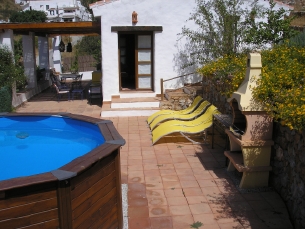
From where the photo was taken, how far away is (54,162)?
6.22 m

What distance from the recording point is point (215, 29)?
1248 cm

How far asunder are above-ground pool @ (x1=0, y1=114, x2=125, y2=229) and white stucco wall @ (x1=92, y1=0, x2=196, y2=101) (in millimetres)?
5925

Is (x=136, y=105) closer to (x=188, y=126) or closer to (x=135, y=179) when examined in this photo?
(x=188, y=126)

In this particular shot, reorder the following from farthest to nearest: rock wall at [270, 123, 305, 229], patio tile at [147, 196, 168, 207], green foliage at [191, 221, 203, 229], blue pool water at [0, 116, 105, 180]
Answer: blue pool water at [0, 116, 105, 180], patio tile at [147, 196, 168, 207], green foliage at [191, 221, 203, 229], rock wall at [270, 123, 305, 229]

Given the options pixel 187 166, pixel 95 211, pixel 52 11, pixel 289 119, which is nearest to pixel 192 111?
pixel 187 166

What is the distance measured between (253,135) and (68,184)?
11.3 ft

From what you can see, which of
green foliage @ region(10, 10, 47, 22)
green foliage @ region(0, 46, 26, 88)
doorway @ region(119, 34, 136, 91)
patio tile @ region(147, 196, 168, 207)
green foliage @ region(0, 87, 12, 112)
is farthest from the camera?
green foliage @ region(10, 10, 47, 22)

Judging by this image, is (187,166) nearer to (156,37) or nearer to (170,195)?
(170,195)

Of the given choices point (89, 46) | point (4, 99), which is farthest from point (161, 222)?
point (89, 46)

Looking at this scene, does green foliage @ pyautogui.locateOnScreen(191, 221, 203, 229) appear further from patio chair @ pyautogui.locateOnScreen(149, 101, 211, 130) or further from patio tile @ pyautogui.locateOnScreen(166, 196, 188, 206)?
patio chair @ pyautogui.locateOnScreen(149, 101, 211, 130)

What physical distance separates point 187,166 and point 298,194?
2.66m

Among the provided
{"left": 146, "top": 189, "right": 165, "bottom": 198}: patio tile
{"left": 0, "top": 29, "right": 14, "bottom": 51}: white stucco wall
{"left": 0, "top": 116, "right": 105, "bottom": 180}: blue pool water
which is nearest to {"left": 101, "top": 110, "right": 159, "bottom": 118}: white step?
{"left": 0, "top": 116, "right": 105, "bottom": 180}: blue pool water

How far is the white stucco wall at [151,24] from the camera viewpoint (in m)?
12.2

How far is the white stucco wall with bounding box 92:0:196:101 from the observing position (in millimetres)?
12242
